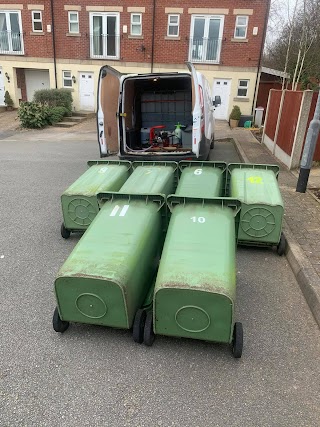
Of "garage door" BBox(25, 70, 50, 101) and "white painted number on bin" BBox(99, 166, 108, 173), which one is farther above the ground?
"garage door" BBox(25, 70, 50, 101)

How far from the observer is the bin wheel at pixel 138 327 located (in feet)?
10.2

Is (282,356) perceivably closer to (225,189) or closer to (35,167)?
(225,189)

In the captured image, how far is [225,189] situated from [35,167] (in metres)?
6.22

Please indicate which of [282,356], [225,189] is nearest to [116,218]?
[282,356]

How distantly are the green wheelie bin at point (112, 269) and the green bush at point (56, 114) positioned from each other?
16017 millimetres

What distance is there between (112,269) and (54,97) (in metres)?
18.6

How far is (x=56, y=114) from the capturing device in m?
18.6

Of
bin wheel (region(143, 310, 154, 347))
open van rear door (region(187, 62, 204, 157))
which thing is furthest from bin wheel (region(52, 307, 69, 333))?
open van rear door (region(187, 62, 204, 157))

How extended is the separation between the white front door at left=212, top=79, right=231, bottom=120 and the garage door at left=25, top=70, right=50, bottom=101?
11051 mm

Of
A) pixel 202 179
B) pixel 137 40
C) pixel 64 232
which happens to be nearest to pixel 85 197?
pixel 64 232

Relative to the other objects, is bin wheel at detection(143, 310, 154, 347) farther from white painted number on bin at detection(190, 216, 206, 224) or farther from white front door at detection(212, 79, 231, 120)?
white front door at detection(212, 79, 231, 120)

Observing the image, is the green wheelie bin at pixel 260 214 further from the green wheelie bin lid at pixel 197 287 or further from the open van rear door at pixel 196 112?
the open van rear door at pixel 196 112

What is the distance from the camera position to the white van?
279 inches

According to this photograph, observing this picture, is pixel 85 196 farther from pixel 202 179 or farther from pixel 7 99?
pixel 7 99
